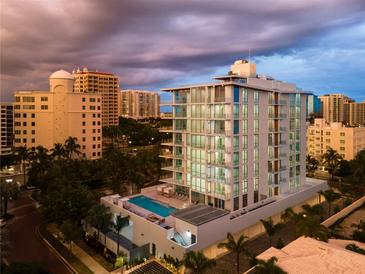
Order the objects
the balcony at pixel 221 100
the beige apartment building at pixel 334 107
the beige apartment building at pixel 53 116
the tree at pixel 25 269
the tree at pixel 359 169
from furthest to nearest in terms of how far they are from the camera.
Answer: the beige apartment building at pixel 334 107
the beige apartment building at pixel 53 116
the tree at pixel 359 169
the balcony at pixel 221 100
the tree at pixel 25 269

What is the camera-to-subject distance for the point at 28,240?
113 ft

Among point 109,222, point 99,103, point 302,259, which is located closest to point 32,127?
point 99,103

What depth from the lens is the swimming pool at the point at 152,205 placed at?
1446 inches

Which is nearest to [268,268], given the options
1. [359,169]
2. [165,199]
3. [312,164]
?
[165,199]

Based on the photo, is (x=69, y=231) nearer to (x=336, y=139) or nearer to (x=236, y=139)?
(x=236, y=139)

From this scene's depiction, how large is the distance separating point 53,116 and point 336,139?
7487 cm

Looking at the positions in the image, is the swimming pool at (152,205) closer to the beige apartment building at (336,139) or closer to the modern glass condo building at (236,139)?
the modern glass condo building at (236,139)

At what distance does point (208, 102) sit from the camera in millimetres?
37594

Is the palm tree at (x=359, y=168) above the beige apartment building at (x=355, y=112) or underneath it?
underneath

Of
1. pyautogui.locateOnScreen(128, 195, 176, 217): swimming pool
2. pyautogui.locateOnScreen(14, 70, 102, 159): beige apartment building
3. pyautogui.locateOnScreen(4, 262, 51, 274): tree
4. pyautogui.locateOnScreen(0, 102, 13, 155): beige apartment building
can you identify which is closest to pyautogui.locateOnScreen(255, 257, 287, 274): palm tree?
pyautogui.locateOnScreen(4, 262, 51, 274): tree

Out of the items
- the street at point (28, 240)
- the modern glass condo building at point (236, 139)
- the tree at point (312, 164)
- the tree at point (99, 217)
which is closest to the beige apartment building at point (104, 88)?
the street at point (28, 240)

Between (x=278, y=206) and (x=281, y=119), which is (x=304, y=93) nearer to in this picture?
(x=281, y=119)

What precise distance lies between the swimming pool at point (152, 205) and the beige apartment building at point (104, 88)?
103758 mm

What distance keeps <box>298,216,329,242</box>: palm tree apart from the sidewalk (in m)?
19.8
